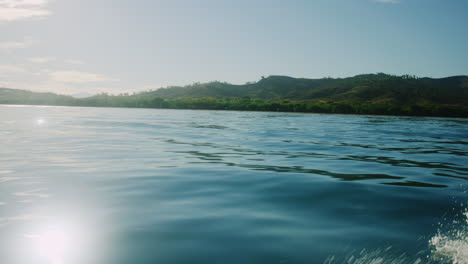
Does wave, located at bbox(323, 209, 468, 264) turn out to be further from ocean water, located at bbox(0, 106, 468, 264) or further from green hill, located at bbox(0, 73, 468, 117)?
green hill, located at bbox(0, 73, 468, 117)

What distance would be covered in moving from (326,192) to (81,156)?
7.01m

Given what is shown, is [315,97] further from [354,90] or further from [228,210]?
[228,210]

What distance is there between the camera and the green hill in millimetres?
74819

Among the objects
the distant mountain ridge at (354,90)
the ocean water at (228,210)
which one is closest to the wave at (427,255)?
the ocean water at (228,210)

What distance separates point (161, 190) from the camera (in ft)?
20.6

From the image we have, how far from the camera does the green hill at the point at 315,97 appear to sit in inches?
2946

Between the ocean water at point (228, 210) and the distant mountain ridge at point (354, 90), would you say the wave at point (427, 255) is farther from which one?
the distant mountain ridge at point (354, 90)

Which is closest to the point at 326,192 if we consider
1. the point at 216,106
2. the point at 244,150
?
the point at 244,150

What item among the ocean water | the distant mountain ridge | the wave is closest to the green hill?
the distant mountain ridge

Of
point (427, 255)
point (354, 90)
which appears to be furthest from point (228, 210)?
point (354, 90)

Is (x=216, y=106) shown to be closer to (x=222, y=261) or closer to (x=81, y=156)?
(x=81, y=156)

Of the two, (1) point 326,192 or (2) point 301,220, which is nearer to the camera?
(2) point 301,220

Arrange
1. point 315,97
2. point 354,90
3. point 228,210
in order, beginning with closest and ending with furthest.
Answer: point 228,210 < point 354,90 < point 315,97

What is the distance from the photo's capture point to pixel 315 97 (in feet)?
462
